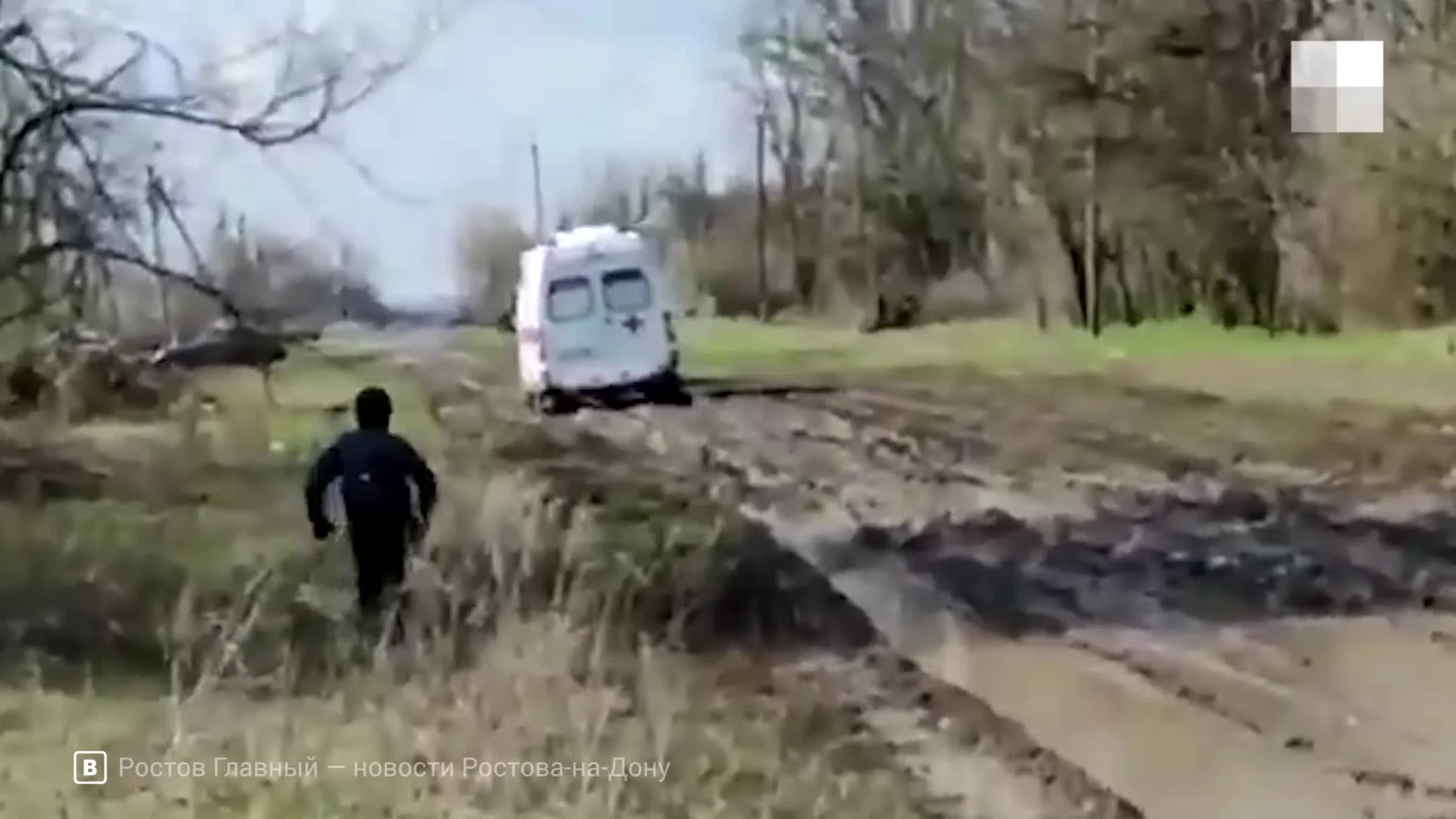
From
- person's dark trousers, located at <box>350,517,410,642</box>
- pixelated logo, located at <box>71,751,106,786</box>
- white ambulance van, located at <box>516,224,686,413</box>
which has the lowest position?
pixelated logo, located at <box>71,751,106,786</box>

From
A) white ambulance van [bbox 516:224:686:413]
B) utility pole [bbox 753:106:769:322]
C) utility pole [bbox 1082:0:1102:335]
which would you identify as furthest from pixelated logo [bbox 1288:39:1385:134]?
white ambulance van [bbox 516:224:686:413]

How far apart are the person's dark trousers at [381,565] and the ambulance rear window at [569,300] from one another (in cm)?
19

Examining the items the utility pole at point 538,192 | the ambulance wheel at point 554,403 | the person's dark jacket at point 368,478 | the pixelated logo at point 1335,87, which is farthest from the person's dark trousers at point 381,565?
the pixelated logo at point 1335,87

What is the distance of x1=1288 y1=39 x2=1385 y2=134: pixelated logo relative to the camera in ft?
5.00

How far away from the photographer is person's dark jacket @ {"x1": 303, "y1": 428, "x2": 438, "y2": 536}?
57.1 inches

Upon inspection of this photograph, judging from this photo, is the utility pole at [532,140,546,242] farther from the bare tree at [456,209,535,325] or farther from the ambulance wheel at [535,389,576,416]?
the ambulance wheel at [535,389,576,416]

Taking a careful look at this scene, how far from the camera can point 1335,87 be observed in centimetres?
152

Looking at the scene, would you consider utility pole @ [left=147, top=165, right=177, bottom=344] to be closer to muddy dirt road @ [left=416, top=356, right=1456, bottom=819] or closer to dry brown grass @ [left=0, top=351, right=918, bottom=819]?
dry brown grass @ [left=0, top=351, right=918, bottom=819]

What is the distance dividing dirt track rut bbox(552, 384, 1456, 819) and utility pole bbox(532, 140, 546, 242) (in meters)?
0.15

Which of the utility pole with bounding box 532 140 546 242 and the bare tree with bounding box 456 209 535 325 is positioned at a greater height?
the utility pole with bounding box 532 140 546 242

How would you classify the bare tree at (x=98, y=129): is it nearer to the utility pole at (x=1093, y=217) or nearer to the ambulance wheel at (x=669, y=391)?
the ambulance wheel at (x=669, y=391)

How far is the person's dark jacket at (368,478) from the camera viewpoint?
57.1 inches

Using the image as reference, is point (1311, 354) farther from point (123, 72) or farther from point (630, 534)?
point (123, 72)

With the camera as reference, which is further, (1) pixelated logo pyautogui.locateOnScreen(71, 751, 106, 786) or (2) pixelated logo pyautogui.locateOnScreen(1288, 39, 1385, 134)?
(2) pixelated logo pyautogui.locateOnScreen(1288, 39, 1385, 134)
